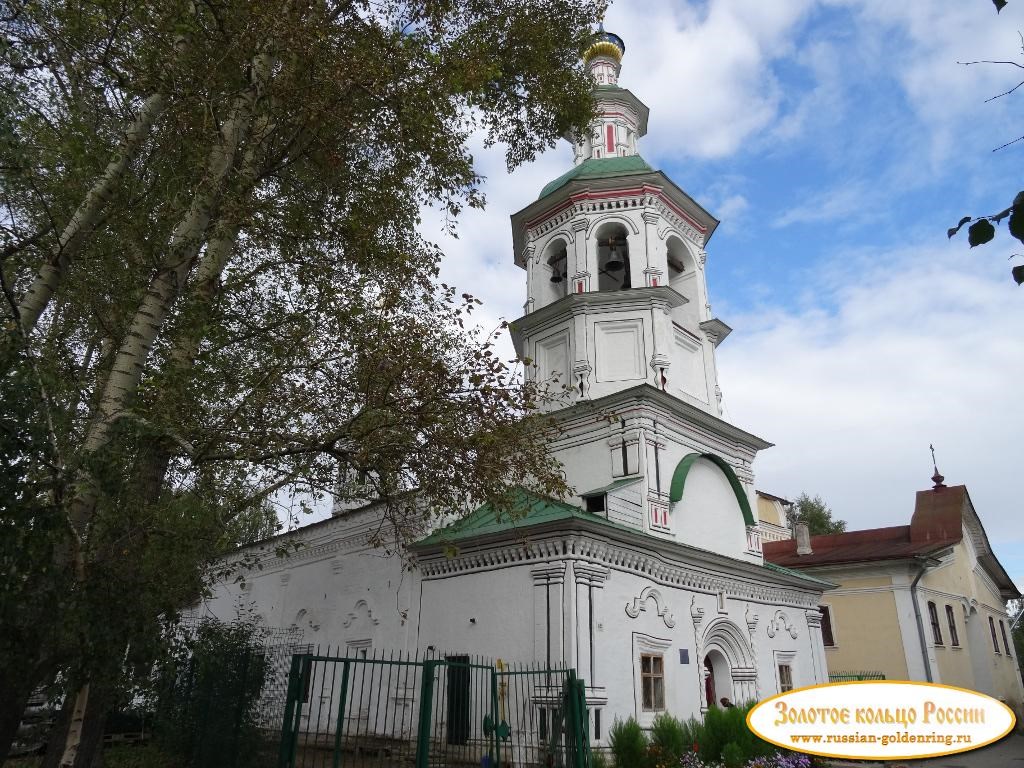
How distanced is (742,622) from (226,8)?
1359 cm

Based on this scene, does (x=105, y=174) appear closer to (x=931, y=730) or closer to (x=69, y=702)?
(x=69, y=702)

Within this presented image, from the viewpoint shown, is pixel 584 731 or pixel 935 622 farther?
pixel 935 622

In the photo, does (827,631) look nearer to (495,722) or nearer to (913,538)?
(913,538)

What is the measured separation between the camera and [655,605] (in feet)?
40.1

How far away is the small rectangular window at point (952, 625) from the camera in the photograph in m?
21.6

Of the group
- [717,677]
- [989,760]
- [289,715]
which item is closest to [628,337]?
[717,677]

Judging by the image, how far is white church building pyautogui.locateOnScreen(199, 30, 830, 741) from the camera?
1124cm

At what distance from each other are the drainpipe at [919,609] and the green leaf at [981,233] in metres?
20.2

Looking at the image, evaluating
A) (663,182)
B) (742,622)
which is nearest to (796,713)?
(742,622)

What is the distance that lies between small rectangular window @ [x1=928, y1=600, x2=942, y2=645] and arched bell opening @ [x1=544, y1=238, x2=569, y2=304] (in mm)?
15008

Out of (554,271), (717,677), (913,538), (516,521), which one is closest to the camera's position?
(516,521)

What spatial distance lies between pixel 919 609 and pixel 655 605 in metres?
12.6

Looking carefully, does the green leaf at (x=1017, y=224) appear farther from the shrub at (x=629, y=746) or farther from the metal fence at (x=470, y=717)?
the shrub at (x=629, y=746)

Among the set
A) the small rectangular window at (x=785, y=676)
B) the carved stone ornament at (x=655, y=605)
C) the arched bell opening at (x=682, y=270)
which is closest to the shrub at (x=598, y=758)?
the carved stone ornament at (x=655, y=605)
